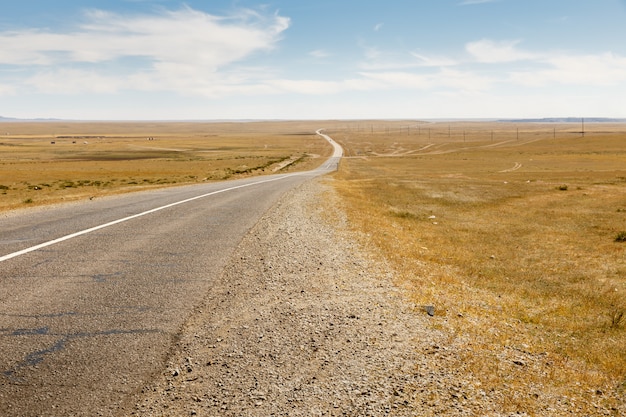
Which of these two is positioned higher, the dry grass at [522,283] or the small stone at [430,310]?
Answer: the small stone at [430,310]

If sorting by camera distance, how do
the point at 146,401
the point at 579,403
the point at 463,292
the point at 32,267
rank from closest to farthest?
the point at 146,401
the point at 579,403
the point at 32,267
the point at 463,292

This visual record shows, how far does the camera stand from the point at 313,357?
18.8 feet

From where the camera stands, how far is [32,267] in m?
8.90

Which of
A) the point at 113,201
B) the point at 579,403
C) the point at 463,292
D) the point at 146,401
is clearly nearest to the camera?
the point at 146,401

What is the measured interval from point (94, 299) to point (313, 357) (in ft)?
12.1

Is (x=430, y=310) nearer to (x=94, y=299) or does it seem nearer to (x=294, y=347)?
(x=294, y=347)

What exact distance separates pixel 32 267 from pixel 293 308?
5.09 m

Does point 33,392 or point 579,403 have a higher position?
point 33,392

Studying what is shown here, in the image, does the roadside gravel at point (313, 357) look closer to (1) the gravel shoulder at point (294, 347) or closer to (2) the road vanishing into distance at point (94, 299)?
(1) the gravel shoulder at point (294, 347)

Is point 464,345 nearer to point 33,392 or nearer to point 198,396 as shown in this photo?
point 198,396

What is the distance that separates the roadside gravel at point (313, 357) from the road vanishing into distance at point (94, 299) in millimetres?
364

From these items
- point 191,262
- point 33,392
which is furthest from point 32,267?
point 33,392

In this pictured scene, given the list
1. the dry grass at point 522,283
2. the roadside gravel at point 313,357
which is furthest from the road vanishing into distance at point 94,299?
the dry grass at point 522,283

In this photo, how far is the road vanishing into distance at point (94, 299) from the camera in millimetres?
4965
